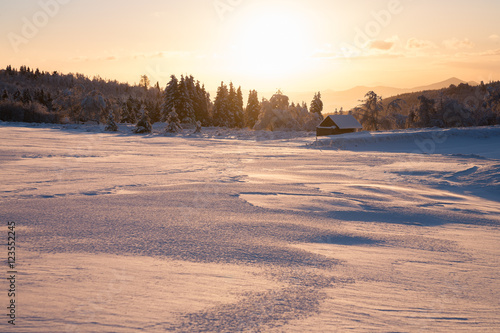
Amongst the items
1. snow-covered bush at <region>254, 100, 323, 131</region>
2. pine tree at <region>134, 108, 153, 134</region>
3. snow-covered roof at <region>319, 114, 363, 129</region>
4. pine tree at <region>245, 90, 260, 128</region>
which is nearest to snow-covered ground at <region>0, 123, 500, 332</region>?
pine tree at <region>134, 108, 153, 134</region>

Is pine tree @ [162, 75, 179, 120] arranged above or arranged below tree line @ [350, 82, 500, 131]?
above

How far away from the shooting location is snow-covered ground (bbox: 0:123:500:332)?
270 cm

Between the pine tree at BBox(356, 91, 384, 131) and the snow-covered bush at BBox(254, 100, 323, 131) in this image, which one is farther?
the snow-covered bush at BBox(254, 100, 323, 131)

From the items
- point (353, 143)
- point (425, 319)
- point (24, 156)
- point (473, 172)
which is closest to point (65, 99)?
point (353, 143)

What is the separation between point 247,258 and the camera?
3965 millimetres

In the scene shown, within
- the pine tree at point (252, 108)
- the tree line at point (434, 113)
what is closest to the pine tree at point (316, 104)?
the pine tree at point (252, 108)

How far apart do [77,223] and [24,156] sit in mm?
9965

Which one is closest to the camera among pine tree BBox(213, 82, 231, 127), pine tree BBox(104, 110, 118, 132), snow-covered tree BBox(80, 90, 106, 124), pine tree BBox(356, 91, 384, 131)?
pine tree BBox(104, 110, 118, 132)

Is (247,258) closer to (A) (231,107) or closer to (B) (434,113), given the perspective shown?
(B) (434,113)

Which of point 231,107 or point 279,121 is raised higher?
point 231,107

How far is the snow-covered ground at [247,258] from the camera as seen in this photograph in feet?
8.86

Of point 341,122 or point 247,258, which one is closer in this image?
point 247,258

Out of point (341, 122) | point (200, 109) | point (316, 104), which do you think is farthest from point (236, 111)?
point (341, 122)

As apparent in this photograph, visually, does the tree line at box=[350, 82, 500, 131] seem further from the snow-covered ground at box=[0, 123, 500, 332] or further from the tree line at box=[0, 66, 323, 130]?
the snow-covered ground at box=[0, 123, 500, 332]
